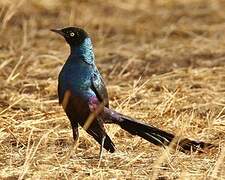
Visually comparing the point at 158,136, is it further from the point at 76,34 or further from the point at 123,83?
the point at 123,83

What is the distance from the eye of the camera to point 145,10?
9.62 metres

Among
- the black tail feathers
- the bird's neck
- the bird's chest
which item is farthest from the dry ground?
the bird's neck

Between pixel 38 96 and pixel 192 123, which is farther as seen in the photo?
pixel 38 96

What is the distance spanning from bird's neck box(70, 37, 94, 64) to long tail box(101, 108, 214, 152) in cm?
30

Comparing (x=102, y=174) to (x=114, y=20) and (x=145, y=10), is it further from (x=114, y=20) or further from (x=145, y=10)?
(x=145, y=10)

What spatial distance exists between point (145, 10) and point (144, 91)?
3.82 meters

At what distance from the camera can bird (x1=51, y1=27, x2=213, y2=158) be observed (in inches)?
164

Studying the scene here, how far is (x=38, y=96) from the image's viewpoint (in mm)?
5754

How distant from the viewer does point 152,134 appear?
4.28 metres

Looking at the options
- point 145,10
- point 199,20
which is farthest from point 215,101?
point 145,10

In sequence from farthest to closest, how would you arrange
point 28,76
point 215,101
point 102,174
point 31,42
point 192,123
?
point 31,42
point 28,76
point 215,101
point 192,123
point 102,174

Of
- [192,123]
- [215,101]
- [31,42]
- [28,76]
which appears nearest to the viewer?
[192,123]

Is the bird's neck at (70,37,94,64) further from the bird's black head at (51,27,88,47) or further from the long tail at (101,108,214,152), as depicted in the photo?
the long tail at (101,108,214,152)

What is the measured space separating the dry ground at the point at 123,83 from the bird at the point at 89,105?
0.09 meters
